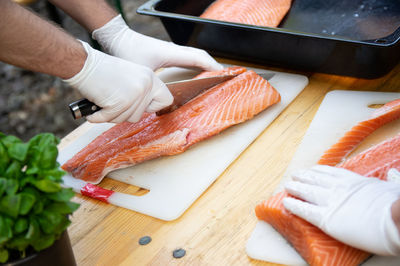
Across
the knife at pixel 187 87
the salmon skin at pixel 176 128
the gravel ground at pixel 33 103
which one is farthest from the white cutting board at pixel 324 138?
the gravel ground at pixel 33 103

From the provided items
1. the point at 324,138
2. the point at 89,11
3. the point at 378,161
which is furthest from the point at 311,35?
the point at 89,11

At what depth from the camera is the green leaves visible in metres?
1.11

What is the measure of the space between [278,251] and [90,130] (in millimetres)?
1301

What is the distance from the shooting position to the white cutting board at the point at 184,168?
1.84 metres

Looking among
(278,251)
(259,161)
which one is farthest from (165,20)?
(278,251)

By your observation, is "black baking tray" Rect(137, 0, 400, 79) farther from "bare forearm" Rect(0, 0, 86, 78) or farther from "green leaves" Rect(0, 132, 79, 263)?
"green leaves" Rect(0, 132, 79, 263)

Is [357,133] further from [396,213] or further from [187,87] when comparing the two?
[187,87]

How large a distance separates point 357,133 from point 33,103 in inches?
167

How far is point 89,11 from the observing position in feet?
8.05

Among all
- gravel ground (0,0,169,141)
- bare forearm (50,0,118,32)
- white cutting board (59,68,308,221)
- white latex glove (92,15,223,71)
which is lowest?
gravel ground (0,0,169,141)

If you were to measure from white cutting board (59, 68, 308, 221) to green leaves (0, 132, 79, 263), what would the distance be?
649 mm

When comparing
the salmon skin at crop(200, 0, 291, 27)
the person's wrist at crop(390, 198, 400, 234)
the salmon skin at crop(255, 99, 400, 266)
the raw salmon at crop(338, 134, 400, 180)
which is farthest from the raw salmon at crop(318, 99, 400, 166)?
the salmon skin at crop(200, 0, 291, 27)

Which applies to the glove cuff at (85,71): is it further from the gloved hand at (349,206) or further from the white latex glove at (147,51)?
the gloved hand at (349,206)

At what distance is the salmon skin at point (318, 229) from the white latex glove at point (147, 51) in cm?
91
